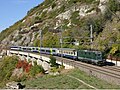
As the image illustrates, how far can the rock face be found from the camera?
3585 inches

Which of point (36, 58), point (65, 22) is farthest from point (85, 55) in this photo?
point (65, 22)

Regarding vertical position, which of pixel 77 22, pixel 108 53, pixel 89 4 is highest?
pixel 89 4

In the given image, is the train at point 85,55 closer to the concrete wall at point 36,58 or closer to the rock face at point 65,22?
the concrete wall at point 36,58

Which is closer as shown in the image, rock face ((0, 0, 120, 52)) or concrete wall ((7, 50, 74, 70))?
concrete wall ((7, 50, 74, 70))

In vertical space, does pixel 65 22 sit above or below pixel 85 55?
above

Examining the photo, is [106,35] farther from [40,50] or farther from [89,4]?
[89,4]

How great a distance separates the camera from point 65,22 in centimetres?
11306

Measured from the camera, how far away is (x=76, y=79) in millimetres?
39500

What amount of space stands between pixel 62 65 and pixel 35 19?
88.7 metres

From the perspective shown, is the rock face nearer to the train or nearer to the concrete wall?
the concrete wall

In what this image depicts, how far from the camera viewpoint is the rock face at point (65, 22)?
299ft

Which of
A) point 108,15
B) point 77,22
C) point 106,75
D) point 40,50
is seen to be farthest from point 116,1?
point 106,75

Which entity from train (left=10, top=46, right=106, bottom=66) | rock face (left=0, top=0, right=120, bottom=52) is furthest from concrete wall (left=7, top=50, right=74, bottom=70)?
rock face (left=0, top=0, right=120, bottom=52)

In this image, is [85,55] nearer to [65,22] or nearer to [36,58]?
[36,58]
